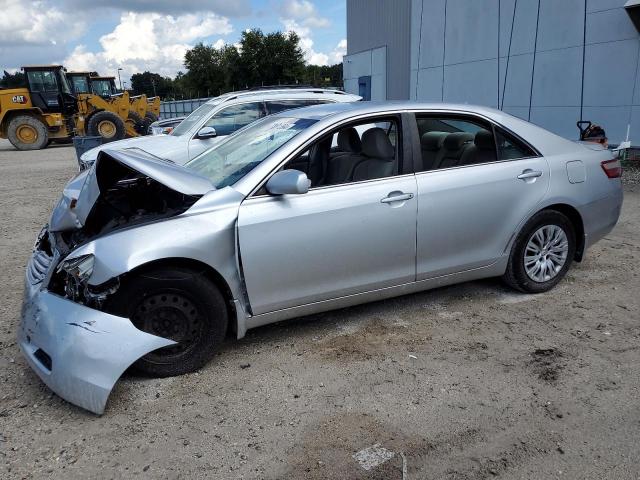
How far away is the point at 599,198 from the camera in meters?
4.31

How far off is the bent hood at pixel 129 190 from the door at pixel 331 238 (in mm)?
432

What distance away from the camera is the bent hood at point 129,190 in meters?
3.21

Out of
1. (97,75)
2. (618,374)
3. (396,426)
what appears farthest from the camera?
(97,75)

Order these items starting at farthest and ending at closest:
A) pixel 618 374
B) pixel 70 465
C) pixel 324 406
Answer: pixel 618 374, pixel 324 406, pixel 70 465

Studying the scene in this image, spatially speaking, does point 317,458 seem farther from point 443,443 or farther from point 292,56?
point 292,56

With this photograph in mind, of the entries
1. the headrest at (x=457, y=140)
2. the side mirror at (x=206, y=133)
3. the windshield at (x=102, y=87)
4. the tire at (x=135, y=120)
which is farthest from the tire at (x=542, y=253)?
→ the windshield at (x=102, y=87)

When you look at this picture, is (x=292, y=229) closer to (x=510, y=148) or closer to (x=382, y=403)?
(x=382, y=403)

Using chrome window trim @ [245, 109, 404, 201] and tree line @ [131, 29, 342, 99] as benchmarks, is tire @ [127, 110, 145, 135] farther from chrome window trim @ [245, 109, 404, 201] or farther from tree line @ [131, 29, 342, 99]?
tree line @ [131, 29, 342, 99]

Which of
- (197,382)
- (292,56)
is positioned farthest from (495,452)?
(292,56)

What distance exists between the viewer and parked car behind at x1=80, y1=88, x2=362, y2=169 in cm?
759

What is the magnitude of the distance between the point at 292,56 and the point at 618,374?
216ft

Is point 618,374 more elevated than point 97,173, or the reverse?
point 97,173

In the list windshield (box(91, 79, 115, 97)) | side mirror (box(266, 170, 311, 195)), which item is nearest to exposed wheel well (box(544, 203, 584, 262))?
side mirror (box(266, 170, 311, 195))

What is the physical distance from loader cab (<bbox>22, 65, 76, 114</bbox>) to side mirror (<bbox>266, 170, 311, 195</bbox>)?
67.7 ft
